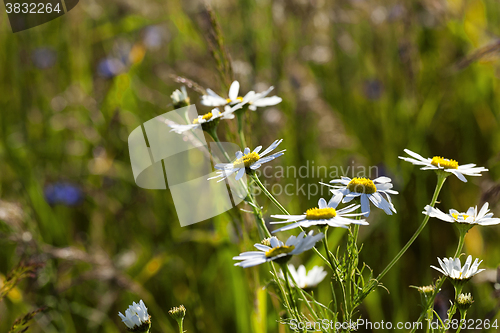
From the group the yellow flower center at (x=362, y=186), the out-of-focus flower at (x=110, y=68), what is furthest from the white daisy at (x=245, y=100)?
the out-of-focus flower at (x=110, y=68)

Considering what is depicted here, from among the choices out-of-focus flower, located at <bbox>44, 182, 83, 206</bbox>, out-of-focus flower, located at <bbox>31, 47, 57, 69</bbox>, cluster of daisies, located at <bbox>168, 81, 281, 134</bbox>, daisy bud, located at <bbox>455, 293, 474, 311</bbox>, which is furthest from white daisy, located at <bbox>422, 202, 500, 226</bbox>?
out-of-focus flower, located at <bbox>31, 47, 57, 69</bbox>

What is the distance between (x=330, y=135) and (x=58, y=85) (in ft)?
5.13

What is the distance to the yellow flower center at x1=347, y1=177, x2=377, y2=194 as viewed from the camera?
65cm

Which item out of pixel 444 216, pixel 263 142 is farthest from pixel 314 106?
pixel 444 216

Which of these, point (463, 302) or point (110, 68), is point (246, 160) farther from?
point (110, 68)

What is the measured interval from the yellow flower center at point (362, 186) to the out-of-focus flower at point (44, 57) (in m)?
2.24

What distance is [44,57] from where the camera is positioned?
2.44 metres

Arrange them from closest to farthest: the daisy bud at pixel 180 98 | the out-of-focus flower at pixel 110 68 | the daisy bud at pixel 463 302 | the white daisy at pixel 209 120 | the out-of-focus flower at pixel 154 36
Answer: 1. the daisy bud at pixel 463 302
2. the white daisy at pixel 209 120
3. the daisy bud at pixel 180 98
4. the out-of-focus flower at pixel 110 68
5. the out-of-focus flower at pixel 154 36

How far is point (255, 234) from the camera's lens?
0.96 m

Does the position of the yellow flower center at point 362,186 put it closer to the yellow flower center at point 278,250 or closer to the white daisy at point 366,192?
the white daisy at point 366,192

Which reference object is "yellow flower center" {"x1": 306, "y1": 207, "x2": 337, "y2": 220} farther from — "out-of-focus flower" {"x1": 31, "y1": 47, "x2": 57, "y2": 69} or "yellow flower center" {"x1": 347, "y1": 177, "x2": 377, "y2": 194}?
"out-of-focus flower" {"x1": 31, "y1": 47, "x2": 57, "y2": 69}

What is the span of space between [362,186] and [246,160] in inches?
7.6

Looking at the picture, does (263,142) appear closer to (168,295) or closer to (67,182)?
(168,295)

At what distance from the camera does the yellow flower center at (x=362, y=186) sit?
65 cm
